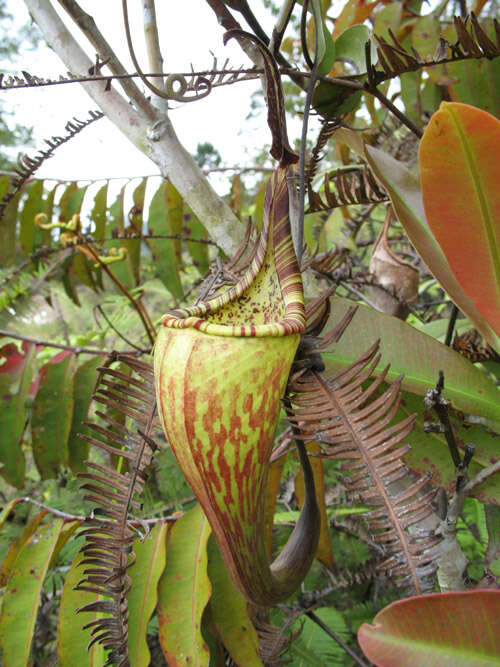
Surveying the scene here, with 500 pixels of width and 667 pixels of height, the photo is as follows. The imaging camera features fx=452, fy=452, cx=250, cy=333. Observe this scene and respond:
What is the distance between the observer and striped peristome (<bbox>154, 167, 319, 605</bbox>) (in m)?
0.41

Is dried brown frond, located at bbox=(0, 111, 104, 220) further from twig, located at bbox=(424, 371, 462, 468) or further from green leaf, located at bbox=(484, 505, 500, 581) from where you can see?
green leaf, located at bbox=(484, 505, 500, 581)

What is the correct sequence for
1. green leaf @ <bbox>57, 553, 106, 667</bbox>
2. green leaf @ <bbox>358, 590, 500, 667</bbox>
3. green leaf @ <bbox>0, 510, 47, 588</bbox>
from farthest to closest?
1. green leaf @ <bbox>0, 510, 47, 588</bbox>
2. green leaf @ <bbox>57, 553, 106, 667</bbox>
3. green leaf @ <bbox>358, 590, 500, 667</bbox>

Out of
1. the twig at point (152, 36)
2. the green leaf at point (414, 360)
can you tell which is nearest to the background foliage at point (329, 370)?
the green leaf at point (414, 360)

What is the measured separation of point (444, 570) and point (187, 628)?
1.06 ft

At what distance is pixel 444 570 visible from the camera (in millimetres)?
535

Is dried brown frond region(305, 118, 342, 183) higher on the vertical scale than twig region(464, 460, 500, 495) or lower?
higher

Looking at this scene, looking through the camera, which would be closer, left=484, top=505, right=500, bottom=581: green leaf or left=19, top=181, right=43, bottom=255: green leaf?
left=484, top=505, right=500, bottom=581: green leaf

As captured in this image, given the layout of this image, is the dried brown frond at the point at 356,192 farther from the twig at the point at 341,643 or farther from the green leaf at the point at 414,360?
Result: the twig at the point at 341,643

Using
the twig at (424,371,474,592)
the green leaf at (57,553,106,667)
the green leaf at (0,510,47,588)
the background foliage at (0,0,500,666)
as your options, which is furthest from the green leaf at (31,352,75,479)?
the twig at (424,371,474,592)

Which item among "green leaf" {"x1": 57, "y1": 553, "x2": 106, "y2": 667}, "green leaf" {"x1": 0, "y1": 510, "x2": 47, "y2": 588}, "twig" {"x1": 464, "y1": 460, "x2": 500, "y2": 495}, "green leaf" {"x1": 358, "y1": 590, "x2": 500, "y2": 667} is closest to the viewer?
"green leaf" {"x1": 358, "y1": 590, "x2": 500, "y2": 667}

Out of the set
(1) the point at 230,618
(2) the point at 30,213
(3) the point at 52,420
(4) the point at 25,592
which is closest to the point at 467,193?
(1) the point at 230,618

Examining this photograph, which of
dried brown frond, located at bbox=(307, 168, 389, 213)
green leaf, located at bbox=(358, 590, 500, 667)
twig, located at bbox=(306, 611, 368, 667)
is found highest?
dried brown frond, located at bbox=(307, 168, 389, 213)

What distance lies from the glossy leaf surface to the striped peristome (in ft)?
0.52

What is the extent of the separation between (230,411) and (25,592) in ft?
1.60
